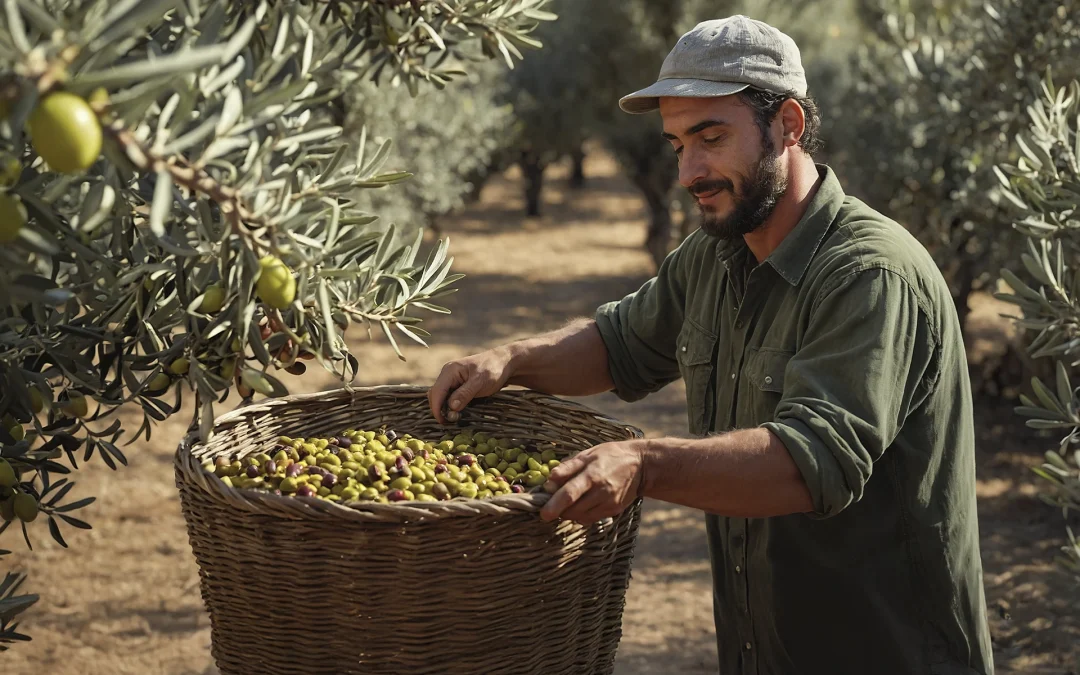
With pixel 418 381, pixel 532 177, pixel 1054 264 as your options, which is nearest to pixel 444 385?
pixel 1054 264

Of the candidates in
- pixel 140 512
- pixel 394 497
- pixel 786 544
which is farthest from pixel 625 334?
pixel 140 512

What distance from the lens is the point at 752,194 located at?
2480 millimetres

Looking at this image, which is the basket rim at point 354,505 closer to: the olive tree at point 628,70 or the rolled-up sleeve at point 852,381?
the rolled-up sleeve at point 852,381

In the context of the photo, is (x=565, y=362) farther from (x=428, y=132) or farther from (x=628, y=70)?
(x=628, y=70)

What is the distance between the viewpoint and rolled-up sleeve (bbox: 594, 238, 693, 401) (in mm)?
3014

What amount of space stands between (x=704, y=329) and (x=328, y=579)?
1.22 metres

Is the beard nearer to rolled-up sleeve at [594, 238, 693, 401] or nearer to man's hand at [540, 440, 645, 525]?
rolled-up sleeve at [594, 238, 693, 401]

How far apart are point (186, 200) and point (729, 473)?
1.09 m

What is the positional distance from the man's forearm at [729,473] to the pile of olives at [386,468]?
0.27 meters

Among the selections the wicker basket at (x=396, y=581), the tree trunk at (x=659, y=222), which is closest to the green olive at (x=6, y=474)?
the wicker basket at (x=396, y=581)

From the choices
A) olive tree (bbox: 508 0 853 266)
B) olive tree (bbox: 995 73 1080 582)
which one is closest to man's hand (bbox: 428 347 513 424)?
olive tree (bbox: 995 73 1080 582)

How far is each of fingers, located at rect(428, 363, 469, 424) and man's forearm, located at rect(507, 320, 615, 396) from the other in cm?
15

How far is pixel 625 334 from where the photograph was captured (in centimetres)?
305

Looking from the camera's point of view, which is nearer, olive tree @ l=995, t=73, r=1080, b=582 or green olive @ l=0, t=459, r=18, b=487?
green olive @ l=0, t=459, r=18, b=487
